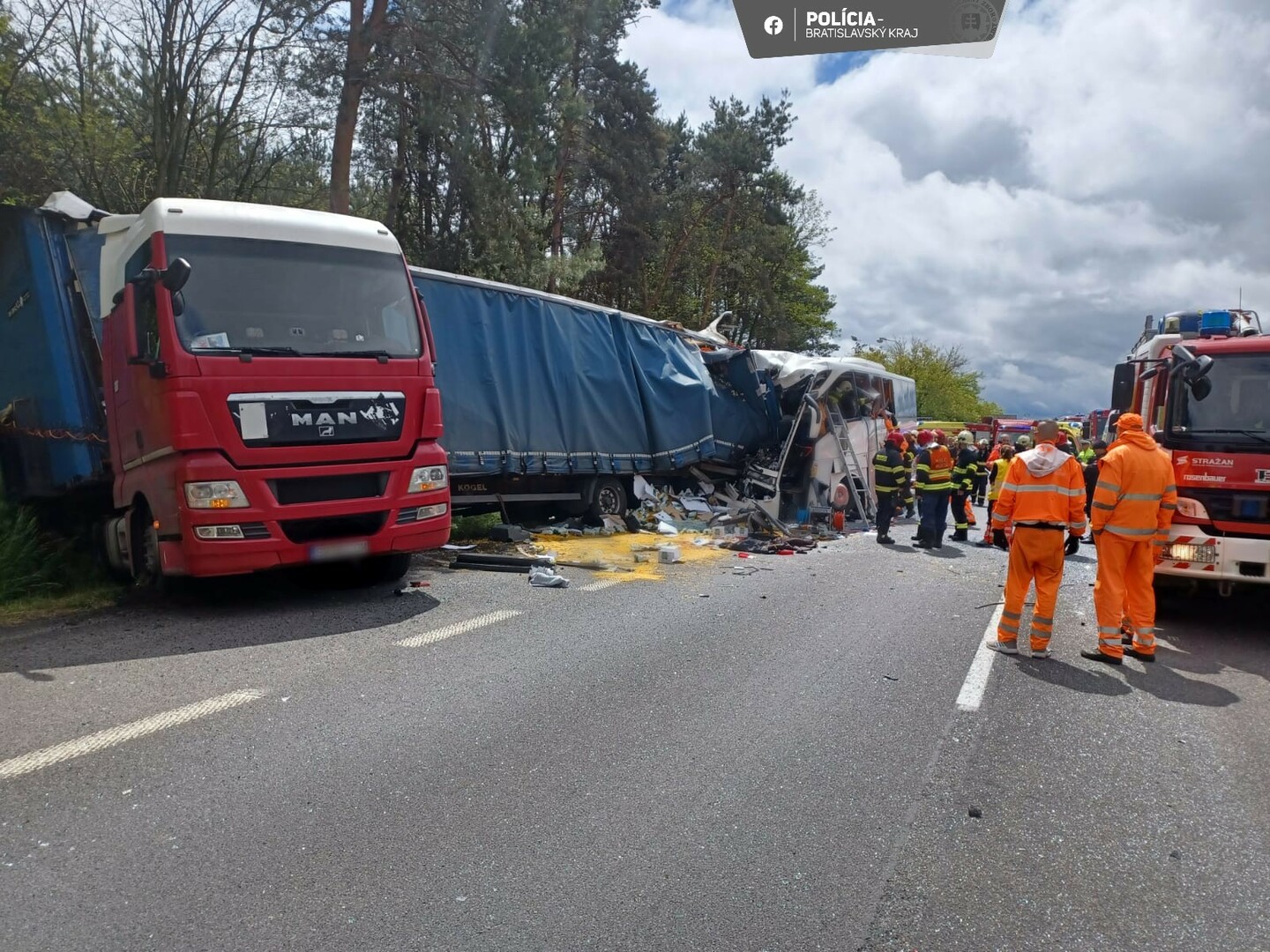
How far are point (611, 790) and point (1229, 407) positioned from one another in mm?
5811

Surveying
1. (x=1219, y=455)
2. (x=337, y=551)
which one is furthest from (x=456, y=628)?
(x=1219, y=455)

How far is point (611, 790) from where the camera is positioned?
355 centimetres

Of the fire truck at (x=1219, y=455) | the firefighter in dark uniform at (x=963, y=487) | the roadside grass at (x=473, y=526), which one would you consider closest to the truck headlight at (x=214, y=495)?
the roadside grass at (x=473, y=526)

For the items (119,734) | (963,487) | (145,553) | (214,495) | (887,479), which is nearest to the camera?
(119,734)

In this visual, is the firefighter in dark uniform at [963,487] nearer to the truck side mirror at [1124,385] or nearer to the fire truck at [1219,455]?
the truck side mirror at [1124,385]

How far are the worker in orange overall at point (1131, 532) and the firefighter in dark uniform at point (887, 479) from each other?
6.01 metres

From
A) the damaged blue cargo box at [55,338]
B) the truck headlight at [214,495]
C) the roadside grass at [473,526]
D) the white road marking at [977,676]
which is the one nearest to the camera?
the white road marking at [977,676]

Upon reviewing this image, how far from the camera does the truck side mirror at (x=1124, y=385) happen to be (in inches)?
292

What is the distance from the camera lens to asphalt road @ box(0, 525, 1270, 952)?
269 cm

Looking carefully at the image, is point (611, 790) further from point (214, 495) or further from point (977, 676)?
point (214, 495)

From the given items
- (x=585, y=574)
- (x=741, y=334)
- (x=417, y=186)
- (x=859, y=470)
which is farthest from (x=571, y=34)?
(x=741, y=334)

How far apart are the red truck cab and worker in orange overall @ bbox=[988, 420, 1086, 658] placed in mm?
4268

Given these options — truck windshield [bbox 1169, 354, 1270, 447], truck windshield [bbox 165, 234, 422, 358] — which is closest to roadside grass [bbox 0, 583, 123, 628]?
truck windshield [bbox 165, 234, 422, 358]

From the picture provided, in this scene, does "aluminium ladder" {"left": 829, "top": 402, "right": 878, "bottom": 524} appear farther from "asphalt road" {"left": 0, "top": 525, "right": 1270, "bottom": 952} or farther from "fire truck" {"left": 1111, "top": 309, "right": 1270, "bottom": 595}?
"asphalt road" {"left": 0, "top": 525, "right": 1270, "bottom": 952}
